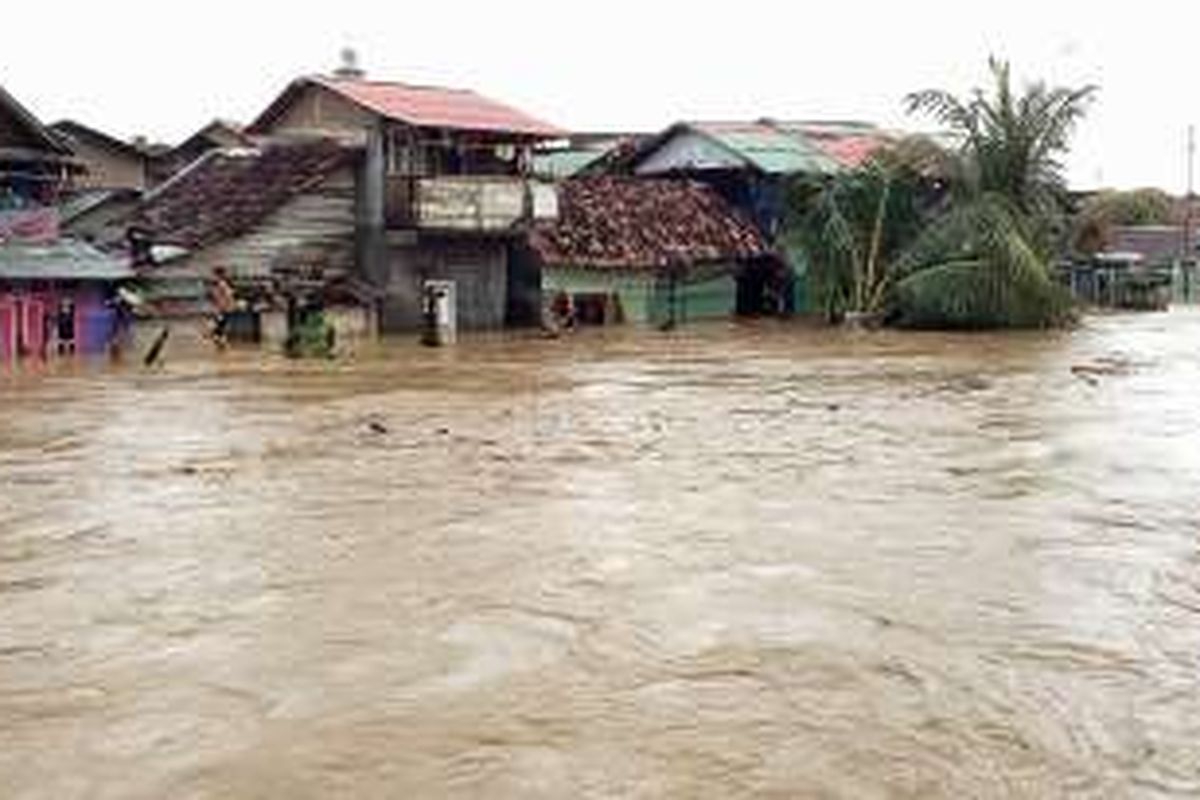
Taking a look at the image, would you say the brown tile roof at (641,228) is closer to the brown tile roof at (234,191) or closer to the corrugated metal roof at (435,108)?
the corrugated metal roof at (435,108)

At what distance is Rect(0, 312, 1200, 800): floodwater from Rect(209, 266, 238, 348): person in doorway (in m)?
8.82

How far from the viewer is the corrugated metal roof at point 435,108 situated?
3067 cm

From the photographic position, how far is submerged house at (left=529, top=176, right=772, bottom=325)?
33531 mm

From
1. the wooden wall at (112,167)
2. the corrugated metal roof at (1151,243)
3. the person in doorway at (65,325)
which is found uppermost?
the wooden wall at (112,167)

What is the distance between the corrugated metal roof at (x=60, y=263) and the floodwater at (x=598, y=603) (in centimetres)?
688

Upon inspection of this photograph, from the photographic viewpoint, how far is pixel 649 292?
3516 centimetres

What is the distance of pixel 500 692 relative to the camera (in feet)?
25.7

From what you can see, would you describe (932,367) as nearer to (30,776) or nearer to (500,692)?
(500,692)

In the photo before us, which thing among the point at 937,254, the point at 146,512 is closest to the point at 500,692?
the point at 146,512

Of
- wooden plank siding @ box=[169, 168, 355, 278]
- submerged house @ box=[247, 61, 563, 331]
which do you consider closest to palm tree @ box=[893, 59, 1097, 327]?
submerged house @ box=[247, 61, 563, 331]

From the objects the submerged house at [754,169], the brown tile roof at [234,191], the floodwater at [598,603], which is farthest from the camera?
the submerged house at [754,169]

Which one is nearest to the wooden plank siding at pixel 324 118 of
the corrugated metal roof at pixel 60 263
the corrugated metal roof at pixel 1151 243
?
the corrugated metal roof at pixel 60 263

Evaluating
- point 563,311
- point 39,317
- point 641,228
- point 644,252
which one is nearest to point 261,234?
point 39,317

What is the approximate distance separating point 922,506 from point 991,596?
3.01 metres
